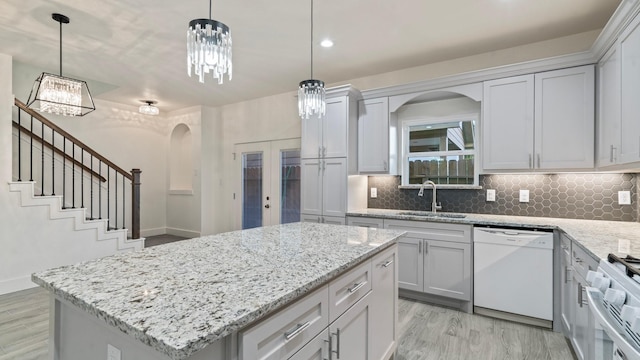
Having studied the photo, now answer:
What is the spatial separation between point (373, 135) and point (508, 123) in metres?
1.43

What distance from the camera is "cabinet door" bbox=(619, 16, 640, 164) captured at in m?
1.91

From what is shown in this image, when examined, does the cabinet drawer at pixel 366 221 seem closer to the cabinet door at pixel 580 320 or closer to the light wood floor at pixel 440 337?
the light wood floor at pixel 440 337

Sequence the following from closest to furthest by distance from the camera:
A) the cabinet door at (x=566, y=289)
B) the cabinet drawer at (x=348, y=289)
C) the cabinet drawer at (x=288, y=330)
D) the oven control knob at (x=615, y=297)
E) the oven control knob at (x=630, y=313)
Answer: the cabinet drawer at (x=288, y=330) → the oven control knob at (x=630, y=313) → the oven control knob at (x=615, y=297) → the cabinet drawer at (x=348, y=289) → the cabinet door at (x=566, y=289)

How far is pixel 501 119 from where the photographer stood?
3088 mm

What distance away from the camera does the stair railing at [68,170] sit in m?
4.23

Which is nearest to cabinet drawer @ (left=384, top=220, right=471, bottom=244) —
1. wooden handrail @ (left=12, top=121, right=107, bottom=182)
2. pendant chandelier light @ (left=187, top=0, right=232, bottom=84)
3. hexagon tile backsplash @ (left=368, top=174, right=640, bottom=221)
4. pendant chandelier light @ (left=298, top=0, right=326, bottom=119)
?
hexagon tile backsplash @ (left=368, top=174, right=640, bottom=221)

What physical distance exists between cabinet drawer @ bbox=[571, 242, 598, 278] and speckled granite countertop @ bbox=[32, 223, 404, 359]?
1138 mm

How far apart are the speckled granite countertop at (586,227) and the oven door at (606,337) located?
1.08 feet

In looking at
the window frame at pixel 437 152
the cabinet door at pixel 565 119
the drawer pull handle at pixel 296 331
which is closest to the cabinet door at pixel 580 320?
the cabinet door at pixel 565 119

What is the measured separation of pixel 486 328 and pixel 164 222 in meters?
6.36

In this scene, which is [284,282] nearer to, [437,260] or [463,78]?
[437,260]

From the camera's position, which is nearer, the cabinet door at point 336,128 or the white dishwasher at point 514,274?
the white dishwasher at point 514,274

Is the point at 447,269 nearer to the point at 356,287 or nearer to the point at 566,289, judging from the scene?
the point at 566,289

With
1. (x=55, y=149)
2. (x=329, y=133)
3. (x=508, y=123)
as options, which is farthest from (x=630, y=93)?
(x=55, y=149)
